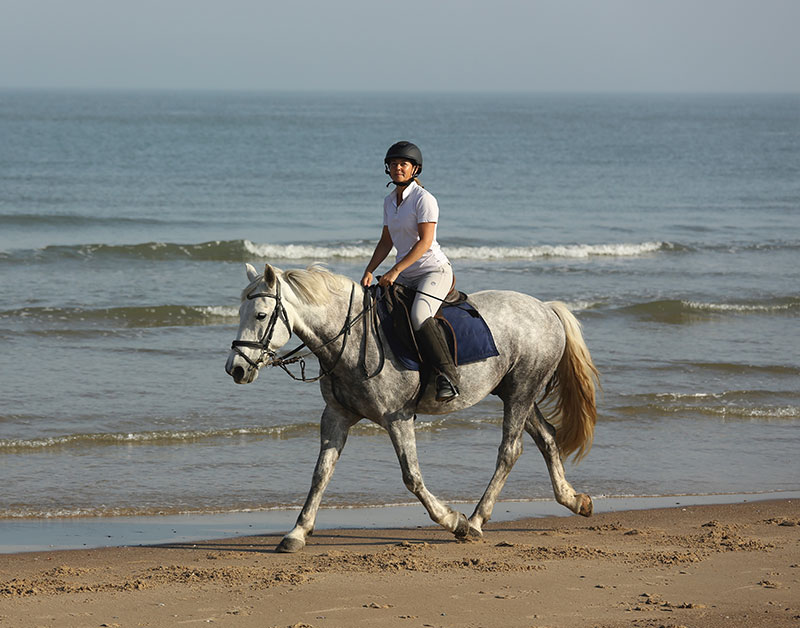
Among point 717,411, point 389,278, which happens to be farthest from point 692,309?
point 389,278

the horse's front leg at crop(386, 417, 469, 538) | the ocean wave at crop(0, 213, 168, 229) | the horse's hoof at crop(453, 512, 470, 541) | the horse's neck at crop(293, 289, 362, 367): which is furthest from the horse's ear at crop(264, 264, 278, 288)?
the ocean wave at crop(0, 213, 168, 229)

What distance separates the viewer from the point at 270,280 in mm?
6094

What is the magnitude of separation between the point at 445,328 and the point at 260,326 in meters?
1.31

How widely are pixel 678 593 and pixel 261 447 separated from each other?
15.8 feet

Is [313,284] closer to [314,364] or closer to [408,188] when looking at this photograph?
[408,188]

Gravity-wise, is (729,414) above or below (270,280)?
below

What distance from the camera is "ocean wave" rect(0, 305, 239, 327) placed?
15359 millimetres

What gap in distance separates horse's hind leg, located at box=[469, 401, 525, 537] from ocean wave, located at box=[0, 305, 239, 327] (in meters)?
8.89

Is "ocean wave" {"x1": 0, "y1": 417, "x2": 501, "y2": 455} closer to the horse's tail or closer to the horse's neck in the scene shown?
the horse's tail

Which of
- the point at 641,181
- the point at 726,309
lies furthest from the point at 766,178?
the point at 726,309

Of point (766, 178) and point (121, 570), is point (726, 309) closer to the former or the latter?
point (121, 570)

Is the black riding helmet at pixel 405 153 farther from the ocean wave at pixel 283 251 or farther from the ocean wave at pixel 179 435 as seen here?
the ocean wave at pixel 283 251

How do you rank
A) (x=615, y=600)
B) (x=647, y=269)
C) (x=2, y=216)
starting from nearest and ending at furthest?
1. (x=615, y=600)
2. (x=647, y=269)
3. (x=2, y=216)

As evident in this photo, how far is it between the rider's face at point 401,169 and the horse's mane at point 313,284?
0.72 m
